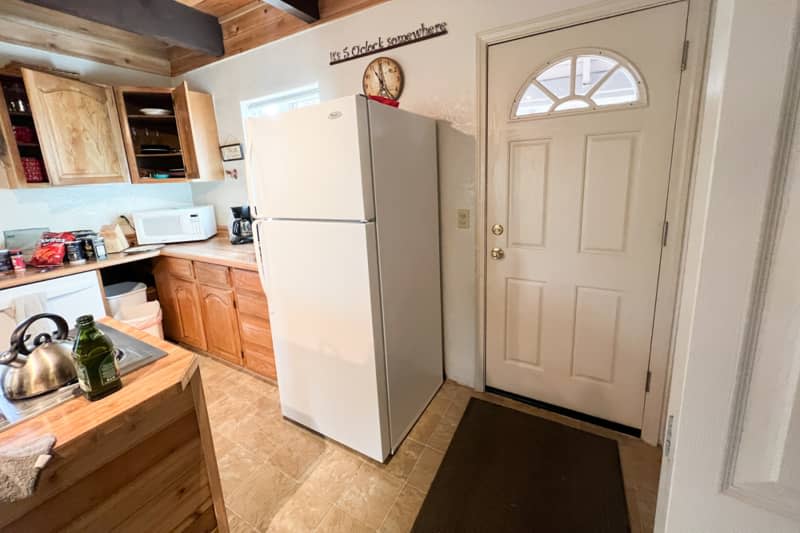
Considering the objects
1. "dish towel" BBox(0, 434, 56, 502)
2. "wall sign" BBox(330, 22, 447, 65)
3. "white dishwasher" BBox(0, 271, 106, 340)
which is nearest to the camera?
"dish towel" BBox(0, 434, 56, 502)

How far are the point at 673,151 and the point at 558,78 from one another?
0.62 m

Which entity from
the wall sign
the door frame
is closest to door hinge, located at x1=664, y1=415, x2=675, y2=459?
the door frame

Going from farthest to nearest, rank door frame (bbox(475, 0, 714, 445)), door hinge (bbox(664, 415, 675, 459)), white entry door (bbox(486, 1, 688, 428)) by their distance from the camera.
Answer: white entry door (bbox(486, 1, 688, 428)), door frame (bbox(475, 0, 714, 445)), door hinge (bbox(664, 415, 675, 459))

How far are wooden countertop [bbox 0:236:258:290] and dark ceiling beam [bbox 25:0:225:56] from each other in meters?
1.46

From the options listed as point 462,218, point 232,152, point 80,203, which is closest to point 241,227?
point 232,152

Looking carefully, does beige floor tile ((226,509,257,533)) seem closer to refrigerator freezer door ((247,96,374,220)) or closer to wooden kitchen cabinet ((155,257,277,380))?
wooden kitchen cabinet ((155,257,277,380))

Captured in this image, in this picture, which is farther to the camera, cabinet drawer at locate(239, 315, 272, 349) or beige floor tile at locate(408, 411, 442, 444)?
cabinet drawer at locate(239, 315, 272, 349)

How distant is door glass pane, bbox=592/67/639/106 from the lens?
1.57m

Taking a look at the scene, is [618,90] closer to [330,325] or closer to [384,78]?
[384,78]

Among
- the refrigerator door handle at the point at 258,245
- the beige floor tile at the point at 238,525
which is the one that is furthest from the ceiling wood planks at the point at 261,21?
the beige floor tile at the point at 238,525

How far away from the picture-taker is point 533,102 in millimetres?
1782

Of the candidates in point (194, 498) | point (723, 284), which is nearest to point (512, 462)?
point (194, 498)

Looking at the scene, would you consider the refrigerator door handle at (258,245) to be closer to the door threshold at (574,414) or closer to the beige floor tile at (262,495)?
the beige floor tile at (262,495)

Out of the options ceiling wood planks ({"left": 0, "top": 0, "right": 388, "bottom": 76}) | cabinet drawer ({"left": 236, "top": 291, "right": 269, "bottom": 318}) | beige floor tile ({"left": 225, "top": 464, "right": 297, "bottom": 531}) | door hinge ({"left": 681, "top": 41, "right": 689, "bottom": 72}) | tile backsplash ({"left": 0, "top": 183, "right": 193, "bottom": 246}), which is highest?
ceiling wood planks ({"left": 0, "top": 0, "right": 388, "bottom": 76})
